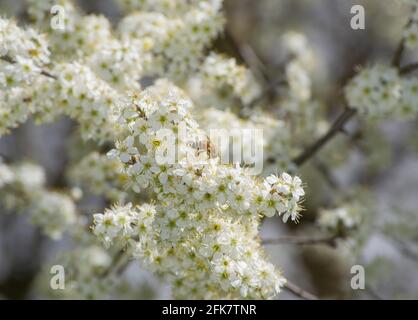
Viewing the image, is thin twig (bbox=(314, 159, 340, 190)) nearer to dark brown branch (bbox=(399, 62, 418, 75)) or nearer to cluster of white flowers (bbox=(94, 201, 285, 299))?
dark brown branch (bbox=(399, 62, 418, 75))

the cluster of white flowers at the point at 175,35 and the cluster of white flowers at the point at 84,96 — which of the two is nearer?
the cluster of white flowers at the point at 84,96

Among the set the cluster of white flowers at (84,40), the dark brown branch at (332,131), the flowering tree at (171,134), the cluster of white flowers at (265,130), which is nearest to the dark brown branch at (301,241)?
the flowering tree at (171,134)

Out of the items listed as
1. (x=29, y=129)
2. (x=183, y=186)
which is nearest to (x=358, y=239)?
(x=183, y=186)

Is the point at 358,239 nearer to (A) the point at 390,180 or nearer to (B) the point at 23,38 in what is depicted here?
(B) the point at 23,38

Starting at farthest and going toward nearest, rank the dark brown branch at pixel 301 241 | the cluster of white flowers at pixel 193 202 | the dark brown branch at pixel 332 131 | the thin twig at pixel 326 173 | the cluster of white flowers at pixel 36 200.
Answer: the thin twig at pixel 326 173, the cluster of white flowers at pixel 36 200, the dark brown branch at pixel 332 131, the dark brown branch at pixel 301 241, the cluster of white flowers at pixel 193 202

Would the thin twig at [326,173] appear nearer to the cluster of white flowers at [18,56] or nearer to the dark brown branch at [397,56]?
the dark brown branch at [397,56]

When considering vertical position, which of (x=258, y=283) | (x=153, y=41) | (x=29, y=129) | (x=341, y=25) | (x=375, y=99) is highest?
(x=341, y=25)
